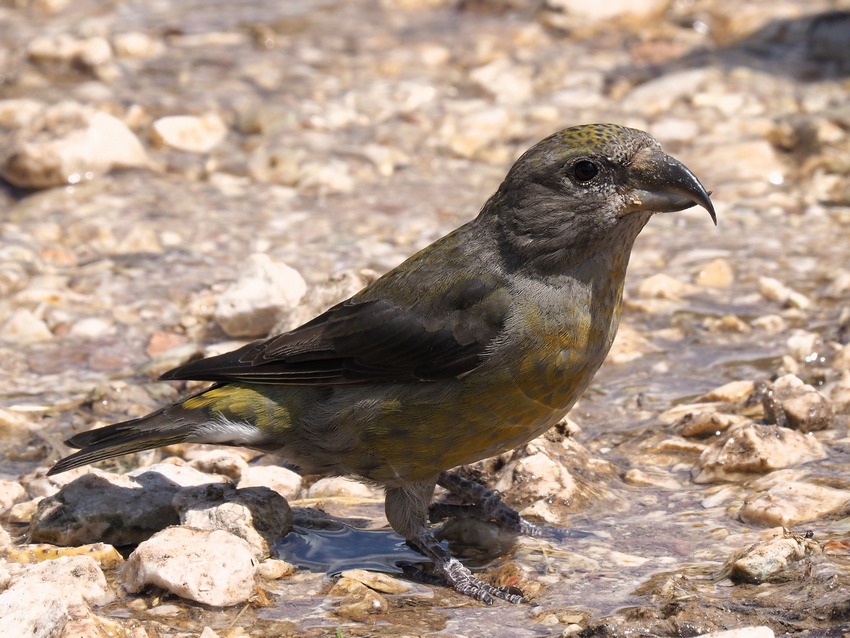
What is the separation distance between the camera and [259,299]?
20.2 feet

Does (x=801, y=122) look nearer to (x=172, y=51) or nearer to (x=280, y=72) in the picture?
(x=280, y=72)

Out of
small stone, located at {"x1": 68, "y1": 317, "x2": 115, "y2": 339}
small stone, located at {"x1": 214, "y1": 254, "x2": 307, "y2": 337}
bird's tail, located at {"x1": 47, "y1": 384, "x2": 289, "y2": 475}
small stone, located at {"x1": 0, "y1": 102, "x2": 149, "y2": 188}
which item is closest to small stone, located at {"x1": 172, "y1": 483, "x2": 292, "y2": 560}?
bird's tail, located at {"x1": 47, "y1": 384, "x2": 289, "y2": 475}

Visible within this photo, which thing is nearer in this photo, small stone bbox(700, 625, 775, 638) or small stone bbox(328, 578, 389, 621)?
small stone bbox(700, 625, 775, 638)

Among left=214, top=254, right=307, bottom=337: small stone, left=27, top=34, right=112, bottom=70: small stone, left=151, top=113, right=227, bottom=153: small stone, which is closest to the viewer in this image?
left=214, top=254, right=307, bottom=337: small stone

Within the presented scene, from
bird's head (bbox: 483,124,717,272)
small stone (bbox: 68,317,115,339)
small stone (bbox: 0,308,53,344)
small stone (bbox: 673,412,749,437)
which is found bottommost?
small stone (bbox: 0,308,53,344)

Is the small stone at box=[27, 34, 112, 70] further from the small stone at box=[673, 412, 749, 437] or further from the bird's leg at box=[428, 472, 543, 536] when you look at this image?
the small stone at box=[673, 412, 749, 437]

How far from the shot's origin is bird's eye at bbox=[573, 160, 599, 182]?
4410 millimetres

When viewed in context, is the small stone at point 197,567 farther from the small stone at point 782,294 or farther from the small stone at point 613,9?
the small stone at point 613,9

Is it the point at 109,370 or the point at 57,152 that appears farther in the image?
the point at 57,152

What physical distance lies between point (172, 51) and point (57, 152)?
2402mm

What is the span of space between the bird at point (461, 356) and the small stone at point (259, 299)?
1.43 metres

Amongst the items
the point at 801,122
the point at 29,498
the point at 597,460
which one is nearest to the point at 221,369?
the point at 29,498

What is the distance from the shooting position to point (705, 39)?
9.84m

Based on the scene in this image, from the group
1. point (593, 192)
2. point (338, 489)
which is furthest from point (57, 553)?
point (593, 192)
